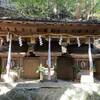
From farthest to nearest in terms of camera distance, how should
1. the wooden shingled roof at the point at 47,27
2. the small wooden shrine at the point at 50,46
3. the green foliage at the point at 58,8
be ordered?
the green foliage at the point at 58,8 → the small wooden shrine at the point at 50,46 → the wooden shingled roof at the point at 47,27

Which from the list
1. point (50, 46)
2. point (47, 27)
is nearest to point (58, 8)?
point (50, 46)

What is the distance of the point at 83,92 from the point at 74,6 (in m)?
17.9

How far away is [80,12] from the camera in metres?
28.9

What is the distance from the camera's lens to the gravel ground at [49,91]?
12753 millimetres

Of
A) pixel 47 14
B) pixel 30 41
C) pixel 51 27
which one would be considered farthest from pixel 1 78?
pixel 47 14

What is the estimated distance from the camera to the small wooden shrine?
48.2 ft

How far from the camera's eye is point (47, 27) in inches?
585

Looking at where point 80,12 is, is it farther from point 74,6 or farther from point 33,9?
point 33,9

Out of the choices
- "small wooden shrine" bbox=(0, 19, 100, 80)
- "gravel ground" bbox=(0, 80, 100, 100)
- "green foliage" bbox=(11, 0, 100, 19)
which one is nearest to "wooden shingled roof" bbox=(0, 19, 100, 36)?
"small wooden shrine" bbox=(0, 19, 100, 80)

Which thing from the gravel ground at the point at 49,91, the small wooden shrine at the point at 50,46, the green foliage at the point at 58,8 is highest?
the green foliage at the point at 58,8

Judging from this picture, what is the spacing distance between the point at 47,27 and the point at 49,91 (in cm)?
387

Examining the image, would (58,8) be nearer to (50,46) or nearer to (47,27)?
(50,46)

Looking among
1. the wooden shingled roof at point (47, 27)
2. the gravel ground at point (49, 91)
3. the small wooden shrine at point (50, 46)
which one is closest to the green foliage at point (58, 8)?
the small wooden shrine at point (50, 46)

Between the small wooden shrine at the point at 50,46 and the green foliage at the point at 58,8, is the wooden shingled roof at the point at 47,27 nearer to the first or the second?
the small wooden shrine at the point at 50,46
